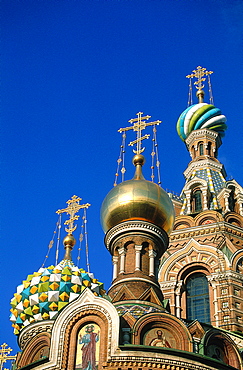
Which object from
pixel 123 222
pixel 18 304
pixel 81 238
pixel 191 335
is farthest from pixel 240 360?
pixel 81 238

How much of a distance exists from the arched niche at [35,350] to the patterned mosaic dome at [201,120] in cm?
1230

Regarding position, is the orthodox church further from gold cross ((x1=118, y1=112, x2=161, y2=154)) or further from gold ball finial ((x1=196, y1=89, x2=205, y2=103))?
gold ball finial ((x1=196, y1=89, x2=205, y2=103))

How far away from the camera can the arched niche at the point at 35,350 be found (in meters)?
15.5

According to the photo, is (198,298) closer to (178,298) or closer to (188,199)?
(178,298)

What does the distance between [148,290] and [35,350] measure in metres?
2.61

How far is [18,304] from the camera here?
17.0 m

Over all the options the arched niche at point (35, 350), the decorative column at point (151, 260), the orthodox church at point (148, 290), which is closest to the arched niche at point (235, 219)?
the orthodox church at point (148, 290)

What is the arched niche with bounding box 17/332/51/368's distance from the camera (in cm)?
1545

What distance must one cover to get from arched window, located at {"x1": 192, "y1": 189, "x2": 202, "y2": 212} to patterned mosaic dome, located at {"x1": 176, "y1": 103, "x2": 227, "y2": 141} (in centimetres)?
347

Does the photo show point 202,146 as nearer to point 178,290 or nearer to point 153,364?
point 178,290

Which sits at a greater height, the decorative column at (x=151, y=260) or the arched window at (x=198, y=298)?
the arched window at (x=198, y=298)

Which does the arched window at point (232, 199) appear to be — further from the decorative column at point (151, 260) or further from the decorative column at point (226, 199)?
the decorative column at point (151, 260)

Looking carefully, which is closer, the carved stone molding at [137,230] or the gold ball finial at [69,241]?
the carved stone molding at [137,230]

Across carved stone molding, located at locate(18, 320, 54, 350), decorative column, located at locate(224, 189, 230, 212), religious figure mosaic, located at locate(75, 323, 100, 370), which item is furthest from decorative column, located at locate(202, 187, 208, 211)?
religious figure mosaic, located at locate(75, 323, 100, 370)
